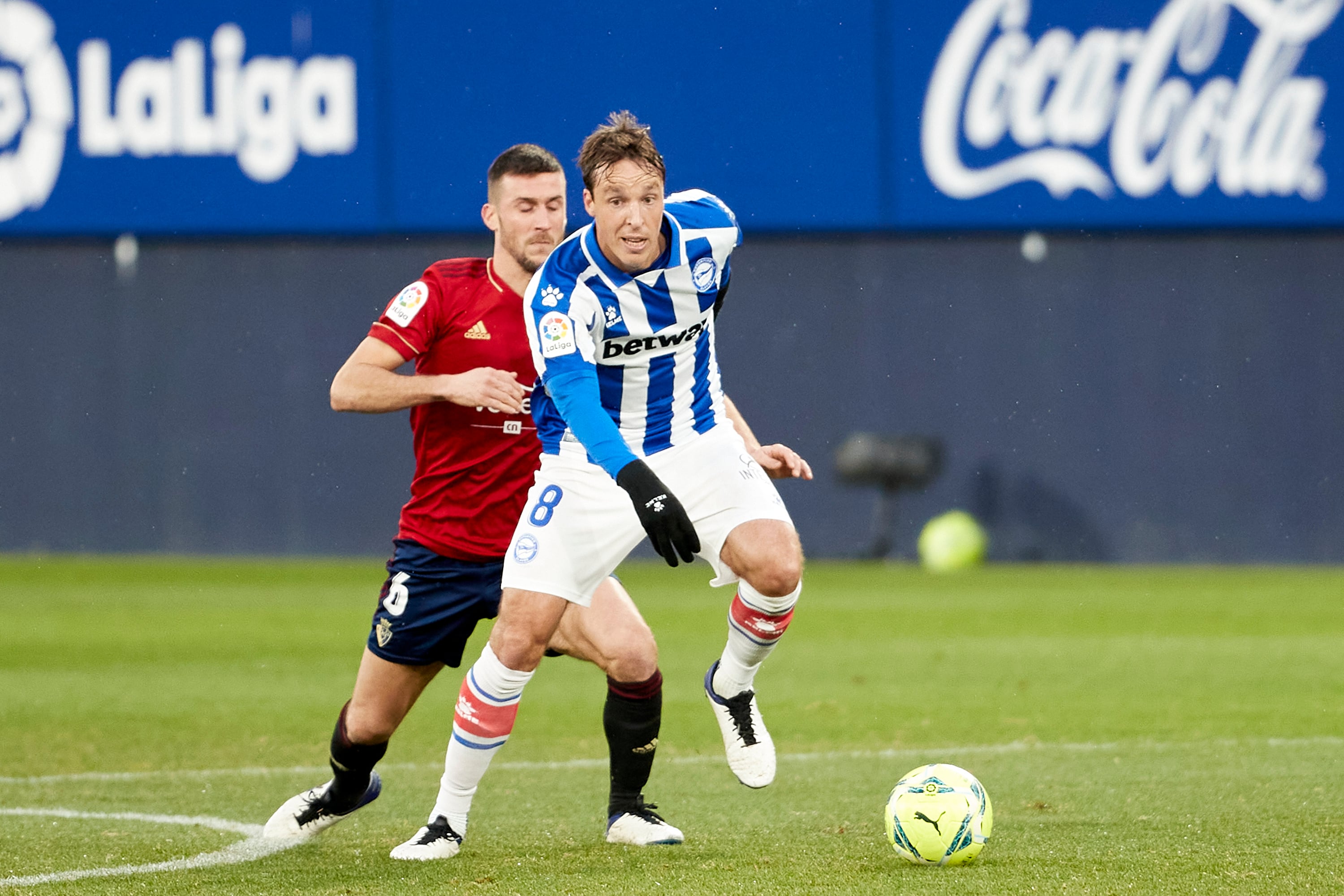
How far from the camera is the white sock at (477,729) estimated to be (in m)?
5.12

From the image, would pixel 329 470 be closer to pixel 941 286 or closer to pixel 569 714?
pixel 941 286

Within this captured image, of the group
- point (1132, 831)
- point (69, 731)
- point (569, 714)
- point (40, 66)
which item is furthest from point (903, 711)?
point (40, 66)

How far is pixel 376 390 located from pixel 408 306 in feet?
1.02

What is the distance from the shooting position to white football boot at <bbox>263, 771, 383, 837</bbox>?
5516 millimetres

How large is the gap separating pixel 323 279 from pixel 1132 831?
1471 centimetres

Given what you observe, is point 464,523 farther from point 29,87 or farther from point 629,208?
point 29,87

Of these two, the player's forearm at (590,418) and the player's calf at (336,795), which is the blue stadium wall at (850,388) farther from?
the player's forearm at (590,418)

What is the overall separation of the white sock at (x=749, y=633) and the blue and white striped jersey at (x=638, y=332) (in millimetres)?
548

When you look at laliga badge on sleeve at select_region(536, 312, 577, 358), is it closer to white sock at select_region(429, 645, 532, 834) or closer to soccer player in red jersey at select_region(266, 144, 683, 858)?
soccer player in red jersey at select_region(266, 144, 683, 858)

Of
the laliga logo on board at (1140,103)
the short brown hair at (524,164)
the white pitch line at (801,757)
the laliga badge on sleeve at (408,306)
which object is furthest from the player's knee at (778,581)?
the laliga logo on board at (1140,103)

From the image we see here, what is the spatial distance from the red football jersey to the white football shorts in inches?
8.6

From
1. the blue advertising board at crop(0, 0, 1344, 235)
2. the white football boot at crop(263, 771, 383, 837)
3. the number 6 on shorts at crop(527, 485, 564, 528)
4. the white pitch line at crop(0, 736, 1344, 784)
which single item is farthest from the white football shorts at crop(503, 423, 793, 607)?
the blue advertising board at crop(0, 0, 1344, 235)

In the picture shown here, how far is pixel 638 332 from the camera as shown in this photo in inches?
206

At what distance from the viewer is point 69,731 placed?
816 cm
